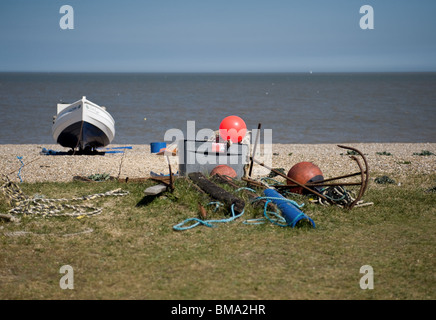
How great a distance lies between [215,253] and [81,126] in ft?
42.1

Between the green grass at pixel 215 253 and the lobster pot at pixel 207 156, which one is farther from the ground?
the lobster pot at pixel 207 156

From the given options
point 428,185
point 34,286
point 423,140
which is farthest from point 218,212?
point 423,140

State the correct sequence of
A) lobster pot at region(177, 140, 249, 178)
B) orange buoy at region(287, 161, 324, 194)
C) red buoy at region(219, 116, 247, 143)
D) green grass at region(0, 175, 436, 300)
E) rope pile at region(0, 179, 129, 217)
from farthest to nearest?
red buoy at region(219, 116, 247, 143), lobster pot at region(177, 140, 249, 178), orange buoy at region(287, 161, 324, 194), rope pile at region(0, 179, 129, 217), green grass at region(0, 175, 436, 300)

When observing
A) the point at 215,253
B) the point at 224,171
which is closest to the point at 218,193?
the point at 224,171

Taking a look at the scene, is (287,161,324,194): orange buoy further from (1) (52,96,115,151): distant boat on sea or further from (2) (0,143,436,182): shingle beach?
(1) (52,96,115,151): distant boat on sea

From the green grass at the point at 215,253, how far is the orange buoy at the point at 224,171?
1569mm

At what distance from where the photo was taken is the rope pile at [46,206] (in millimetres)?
8250

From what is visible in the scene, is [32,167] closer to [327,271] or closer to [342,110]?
[327,271]

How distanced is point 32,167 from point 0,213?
19.1ft

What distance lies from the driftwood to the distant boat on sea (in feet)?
30.5

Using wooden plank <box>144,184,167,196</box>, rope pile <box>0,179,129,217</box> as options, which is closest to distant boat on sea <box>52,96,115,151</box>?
rope pile <box>0,179,129,217</box>

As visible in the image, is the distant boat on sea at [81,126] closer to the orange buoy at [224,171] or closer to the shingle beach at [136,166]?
the shingle beach at [136,166]

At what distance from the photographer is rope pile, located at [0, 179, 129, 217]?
27.1ft

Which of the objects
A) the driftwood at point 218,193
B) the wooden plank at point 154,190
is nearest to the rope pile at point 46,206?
the wooden plank at point 154,190
